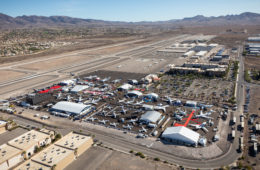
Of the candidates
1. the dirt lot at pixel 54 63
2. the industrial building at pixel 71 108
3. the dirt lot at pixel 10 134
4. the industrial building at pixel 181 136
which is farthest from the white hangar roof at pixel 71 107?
the dirt lot at pixel 54 63

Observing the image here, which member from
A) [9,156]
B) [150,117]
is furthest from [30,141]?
[150,117]

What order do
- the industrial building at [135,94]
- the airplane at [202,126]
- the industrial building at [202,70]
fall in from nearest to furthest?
the airplane at [202,126], the industrial building at [135,94], the industrial building at [202,70]

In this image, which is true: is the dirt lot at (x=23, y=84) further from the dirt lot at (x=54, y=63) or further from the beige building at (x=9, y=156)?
the beige building at (x=9, y=156)

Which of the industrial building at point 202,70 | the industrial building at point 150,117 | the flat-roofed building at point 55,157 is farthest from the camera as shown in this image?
the industrial building at point 202,70

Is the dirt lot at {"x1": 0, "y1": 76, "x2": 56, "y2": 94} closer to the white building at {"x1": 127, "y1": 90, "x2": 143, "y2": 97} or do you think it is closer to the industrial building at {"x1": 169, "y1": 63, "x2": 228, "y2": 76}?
the white building at {"x1": 127, "y1": 90, "x2": 143, "y2": 97}

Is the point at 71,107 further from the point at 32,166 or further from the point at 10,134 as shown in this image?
the point at 32,166

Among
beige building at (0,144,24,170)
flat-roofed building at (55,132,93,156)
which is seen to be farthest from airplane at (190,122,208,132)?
beige building at (0,144,24,170)

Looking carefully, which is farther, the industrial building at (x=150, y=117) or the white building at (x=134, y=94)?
the white building at (x=134, y=94)

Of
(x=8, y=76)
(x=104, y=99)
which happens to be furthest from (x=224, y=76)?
(x=8, y=76)

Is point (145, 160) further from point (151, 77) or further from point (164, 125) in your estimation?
point (151, 77)
